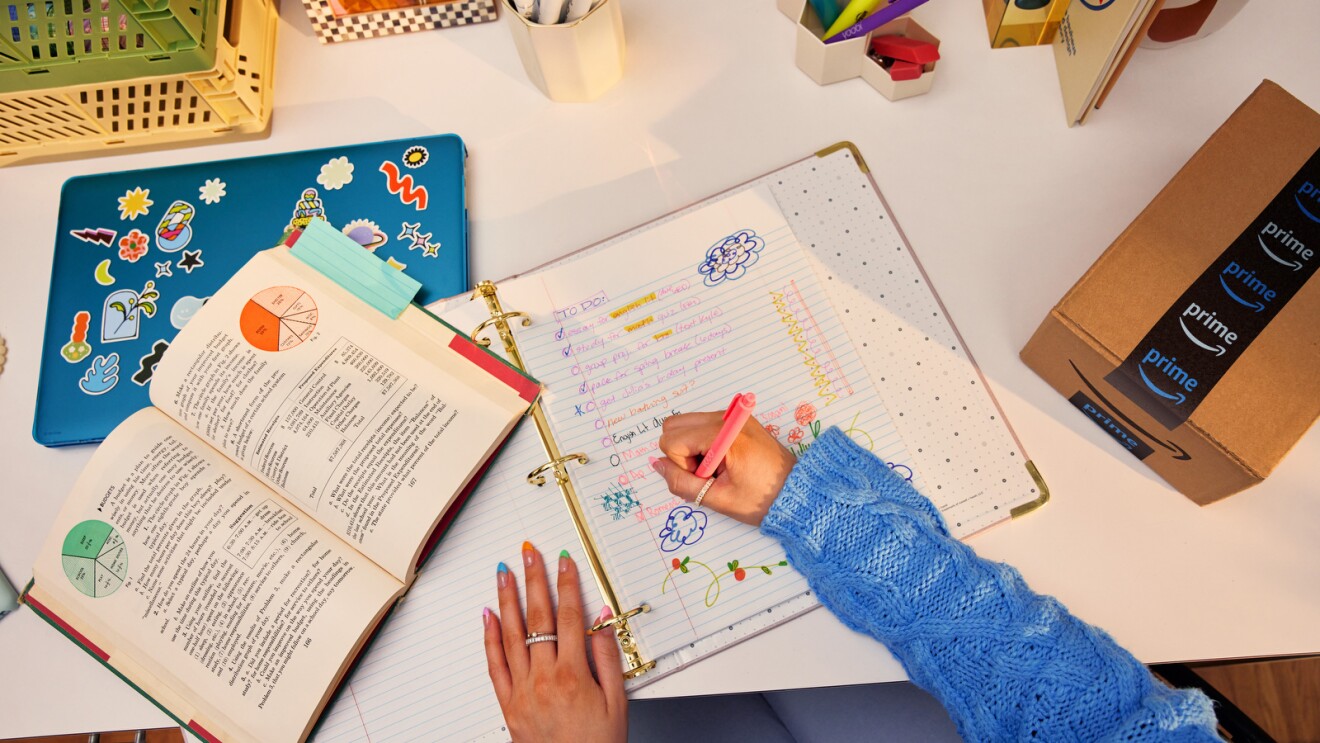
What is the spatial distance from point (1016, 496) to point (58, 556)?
892 mm

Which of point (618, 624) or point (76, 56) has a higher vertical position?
point (76, 56)

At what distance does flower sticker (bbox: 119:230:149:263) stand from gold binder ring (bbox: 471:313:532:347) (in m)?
0.39

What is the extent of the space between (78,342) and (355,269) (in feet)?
1.03

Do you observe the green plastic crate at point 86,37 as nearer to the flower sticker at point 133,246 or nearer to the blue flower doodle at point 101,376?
the flower sticker at point 133,246

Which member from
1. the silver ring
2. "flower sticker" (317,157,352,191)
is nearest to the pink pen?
the silver ring

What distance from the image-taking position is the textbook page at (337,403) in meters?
0.74

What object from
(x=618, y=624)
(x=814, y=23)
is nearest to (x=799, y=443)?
(x=618, y=624)

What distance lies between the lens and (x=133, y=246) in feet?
2.86

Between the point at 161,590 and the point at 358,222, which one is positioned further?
the point at 358,222

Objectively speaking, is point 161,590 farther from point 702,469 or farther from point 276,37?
point 276,37

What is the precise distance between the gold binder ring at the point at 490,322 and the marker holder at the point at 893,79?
1.49ft

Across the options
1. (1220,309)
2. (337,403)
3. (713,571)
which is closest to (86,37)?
(337,403)

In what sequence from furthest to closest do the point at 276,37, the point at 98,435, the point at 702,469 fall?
the point at 276,37 → the point at 98,435 → the point at 702,469

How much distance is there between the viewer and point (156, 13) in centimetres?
78
